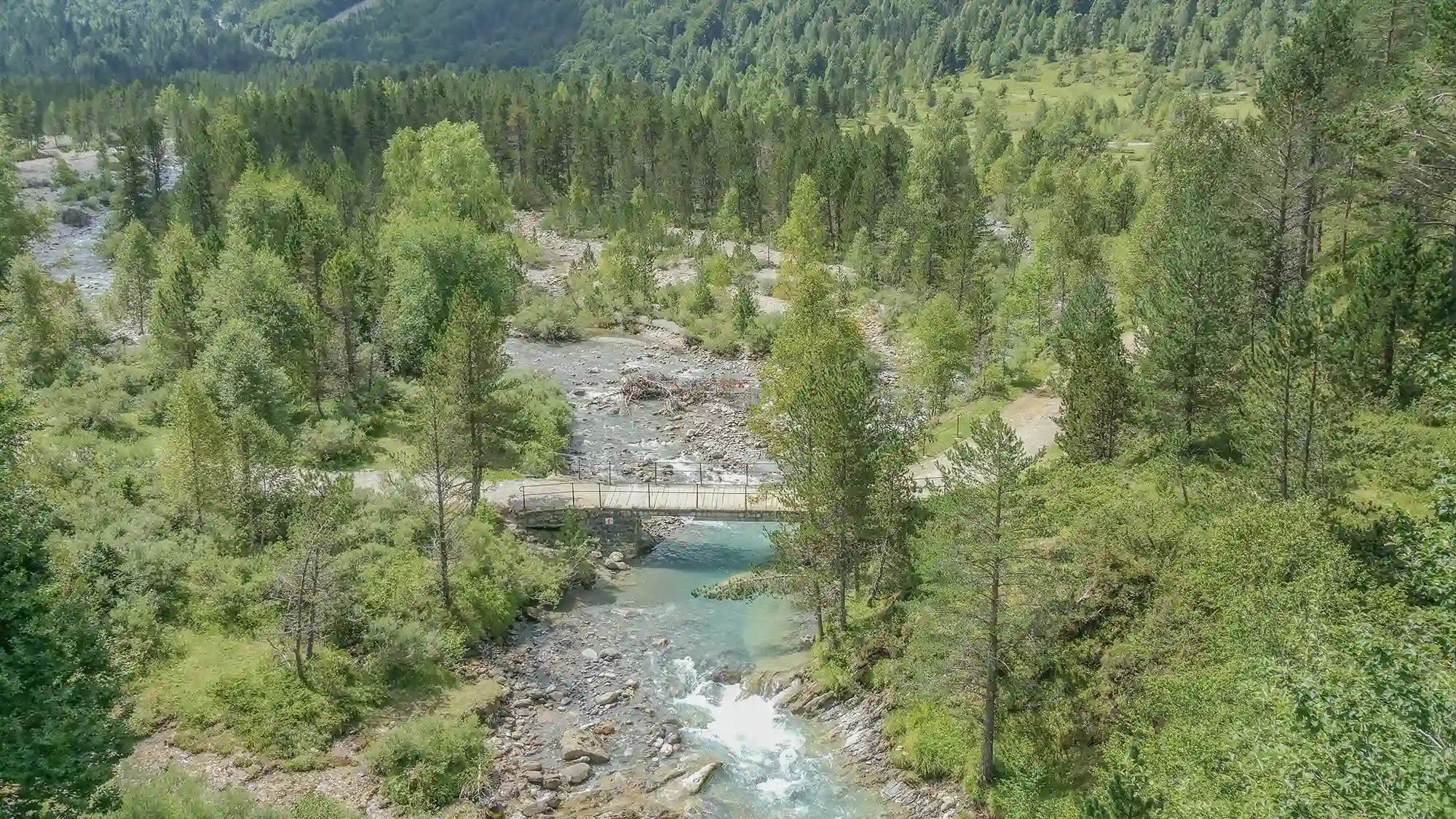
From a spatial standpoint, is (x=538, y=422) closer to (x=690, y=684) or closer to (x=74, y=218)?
(x=690, y=684)

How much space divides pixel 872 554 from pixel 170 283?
148 feet

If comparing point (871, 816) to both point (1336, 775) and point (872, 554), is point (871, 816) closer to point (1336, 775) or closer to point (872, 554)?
point (872, 554)

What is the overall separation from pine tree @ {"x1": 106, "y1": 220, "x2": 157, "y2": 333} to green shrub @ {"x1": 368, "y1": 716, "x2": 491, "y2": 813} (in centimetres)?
→ 5379

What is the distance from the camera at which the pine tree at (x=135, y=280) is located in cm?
7225

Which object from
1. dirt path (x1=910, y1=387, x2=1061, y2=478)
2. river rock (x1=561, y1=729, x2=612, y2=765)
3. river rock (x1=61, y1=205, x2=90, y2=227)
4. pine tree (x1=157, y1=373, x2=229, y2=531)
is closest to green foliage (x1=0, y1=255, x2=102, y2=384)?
pine tree (x1=157, y1=373, x2=229, y2=531)

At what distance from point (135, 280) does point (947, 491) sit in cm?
6548

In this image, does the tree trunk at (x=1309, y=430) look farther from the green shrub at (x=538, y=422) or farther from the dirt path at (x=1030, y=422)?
the green shrub at (x=538, y=422)

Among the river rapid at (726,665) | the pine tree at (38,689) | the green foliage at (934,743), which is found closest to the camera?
the pine tree at (38,689)

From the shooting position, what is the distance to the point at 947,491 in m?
33.8

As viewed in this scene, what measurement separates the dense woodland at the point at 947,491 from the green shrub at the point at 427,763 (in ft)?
0.40

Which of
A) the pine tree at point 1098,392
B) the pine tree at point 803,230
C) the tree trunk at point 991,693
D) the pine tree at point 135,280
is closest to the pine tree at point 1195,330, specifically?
the pine tree at point 1098,392

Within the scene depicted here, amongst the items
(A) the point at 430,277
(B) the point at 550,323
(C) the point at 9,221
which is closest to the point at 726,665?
(A) the point at 430,277

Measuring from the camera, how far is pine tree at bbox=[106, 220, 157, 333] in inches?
2844

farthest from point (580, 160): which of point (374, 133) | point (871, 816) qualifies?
point (871, 816)
